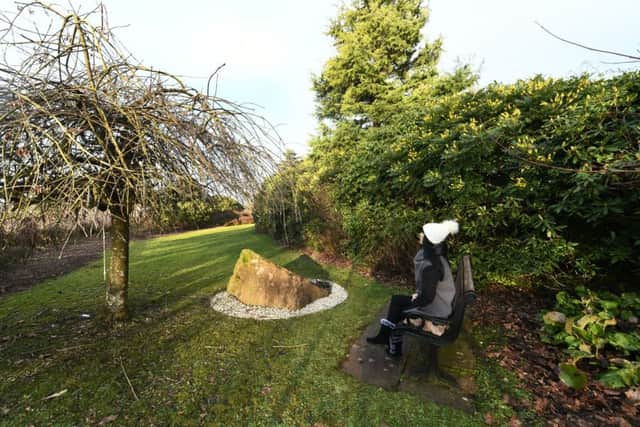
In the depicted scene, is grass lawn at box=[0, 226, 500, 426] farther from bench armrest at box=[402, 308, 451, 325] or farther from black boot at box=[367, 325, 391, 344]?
bench armrest at box=[402, 308, 451, 325]

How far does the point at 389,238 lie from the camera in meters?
6.52

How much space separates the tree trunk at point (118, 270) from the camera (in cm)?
353

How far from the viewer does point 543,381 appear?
8.98ft

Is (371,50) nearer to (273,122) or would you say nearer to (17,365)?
(273,122)

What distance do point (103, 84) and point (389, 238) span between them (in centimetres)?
585

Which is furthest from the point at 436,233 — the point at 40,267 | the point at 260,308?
the point at 40,267

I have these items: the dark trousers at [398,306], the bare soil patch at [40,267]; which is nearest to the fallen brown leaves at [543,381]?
the dark trousers at [398,306]

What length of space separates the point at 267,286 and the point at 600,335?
178 inches

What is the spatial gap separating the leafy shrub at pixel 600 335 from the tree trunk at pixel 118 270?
527 centimetres

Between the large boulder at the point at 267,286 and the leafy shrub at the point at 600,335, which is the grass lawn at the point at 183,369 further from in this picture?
the leafy shrub at the point at 600,335

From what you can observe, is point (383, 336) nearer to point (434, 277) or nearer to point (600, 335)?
point (434, 277)

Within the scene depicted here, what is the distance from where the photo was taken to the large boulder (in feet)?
16.1

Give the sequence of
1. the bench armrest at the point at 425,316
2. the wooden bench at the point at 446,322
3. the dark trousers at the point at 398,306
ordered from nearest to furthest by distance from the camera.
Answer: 1. the wooden bench at the point at 446,322
2. the bench armrest at the point at 425,316
3. the dark trousers at the point at 398,306

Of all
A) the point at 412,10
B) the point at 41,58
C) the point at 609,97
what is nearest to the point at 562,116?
the point at 609,97
